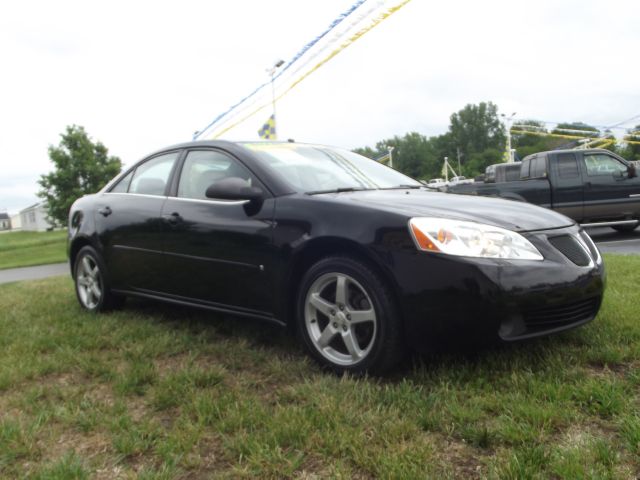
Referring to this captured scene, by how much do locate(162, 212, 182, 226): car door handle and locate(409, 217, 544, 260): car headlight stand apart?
1.79 m

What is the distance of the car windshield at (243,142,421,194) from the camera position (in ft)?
11.6

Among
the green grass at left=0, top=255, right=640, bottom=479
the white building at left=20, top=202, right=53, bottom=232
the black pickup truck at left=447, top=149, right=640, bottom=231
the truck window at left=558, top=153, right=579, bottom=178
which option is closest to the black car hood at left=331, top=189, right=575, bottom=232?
the green grass at left=0, top=255, right=640, bottom=479

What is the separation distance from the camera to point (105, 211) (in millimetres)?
4652

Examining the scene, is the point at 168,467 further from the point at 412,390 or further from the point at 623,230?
the point at 623,230

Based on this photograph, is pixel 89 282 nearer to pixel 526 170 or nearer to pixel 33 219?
pixel 526 170

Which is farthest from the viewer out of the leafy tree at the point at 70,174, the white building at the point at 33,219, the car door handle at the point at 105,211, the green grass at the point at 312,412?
the white building at the point at 33,219

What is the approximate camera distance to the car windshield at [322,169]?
139 inches

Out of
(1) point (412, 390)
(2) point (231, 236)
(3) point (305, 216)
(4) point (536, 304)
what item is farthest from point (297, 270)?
(4) point (536, 304)

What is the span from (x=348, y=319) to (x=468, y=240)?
743 mm

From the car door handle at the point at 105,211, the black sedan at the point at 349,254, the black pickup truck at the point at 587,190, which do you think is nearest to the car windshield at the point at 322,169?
the black sedan at the point at 349,254

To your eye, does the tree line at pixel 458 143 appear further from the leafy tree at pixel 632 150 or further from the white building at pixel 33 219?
the white building at pixel 33 219

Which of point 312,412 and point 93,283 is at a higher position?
point 93,283

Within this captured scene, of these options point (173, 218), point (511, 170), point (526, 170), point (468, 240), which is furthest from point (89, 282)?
point (511, 170)

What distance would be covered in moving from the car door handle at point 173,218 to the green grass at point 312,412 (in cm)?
80
